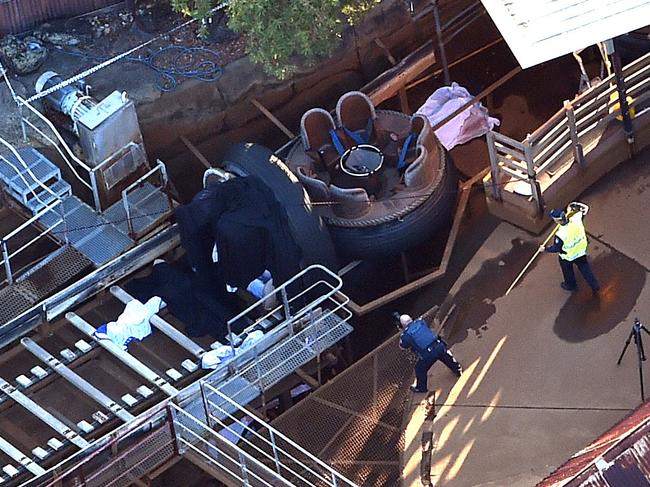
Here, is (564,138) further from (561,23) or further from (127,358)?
(127,358)

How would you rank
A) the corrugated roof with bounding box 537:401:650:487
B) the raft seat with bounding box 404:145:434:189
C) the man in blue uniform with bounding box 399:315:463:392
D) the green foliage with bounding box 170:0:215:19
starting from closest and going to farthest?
the corrugated roof with bounding box 537:401:650:487 < the man in blue uniform with bounding box 399:315:463:392 < the raft seat with bounding box 404:145:434:189 < the green foliage with bounding box 170:0:215:19

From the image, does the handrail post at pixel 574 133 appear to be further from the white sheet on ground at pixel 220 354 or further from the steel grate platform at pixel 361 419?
the white sheet on ground at pixel 220 354

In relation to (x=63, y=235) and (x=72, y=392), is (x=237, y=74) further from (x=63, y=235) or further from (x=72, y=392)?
(x=72, y=392)

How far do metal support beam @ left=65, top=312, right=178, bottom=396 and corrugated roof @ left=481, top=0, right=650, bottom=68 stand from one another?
244 inches

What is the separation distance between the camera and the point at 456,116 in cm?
2512

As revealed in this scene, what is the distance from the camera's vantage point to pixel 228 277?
71.3 feet

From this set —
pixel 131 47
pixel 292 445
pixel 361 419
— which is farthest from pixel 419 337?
pixel 131 47

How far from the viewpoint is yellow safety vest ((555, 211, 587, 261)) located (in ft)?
66.3

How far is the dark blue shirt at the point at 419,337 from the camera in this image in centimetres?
1978

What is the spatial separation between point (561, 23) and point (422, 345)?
4424mm

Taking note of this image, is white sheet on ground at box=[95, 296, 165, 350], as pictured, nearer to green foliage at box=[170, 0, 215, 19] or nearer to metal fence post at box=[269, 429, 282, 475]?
metal fence post at box=[269, 429, 282, 475]

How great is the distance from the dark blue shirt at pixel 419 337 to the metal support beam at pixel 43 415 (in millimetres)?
4286

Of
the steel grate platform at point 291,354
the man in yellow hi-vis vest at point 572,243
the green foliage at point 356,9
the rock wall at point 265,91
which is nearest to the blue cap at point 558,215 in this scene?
the man in yellow hi-vis vest at point 572,243

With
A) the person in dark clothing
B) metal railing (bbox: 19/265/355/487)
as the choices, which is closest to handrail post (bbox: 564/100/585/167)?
metal railing (bbox: 19/265/355/487)
